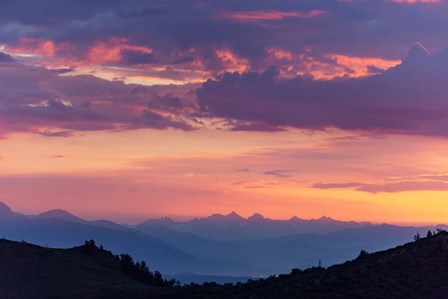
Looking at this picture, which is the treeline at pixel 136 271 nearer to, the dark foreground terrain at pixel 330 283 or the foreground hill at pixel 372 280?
the dark foreground terrain at pixel 330 283

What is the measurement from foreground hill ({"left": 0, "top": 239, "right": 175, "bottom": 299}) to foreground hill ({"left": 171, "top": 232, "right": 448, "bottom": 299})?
27.7 ft

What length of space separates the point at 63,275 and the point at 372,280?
109 feet

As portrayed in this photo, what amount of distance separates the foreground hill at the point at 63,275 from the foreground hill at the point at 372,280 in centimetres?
844

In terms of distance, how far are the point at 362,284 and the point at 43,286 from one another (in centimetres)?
3066

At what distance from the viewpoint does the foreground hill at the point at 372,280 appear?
2293 inches

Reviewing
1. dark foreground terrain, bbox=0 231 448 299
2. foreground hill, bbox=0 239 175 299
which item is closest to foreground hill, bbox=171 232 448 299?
dark foreground terrain, bbox=0 231 448 299

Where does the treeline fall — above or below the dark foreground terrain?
above

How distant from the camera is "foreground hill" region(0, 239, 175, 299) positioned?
7231cm

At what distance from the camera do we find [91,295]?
70312 millimetres

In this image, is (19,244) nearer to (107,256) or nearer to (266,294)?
(107,256)

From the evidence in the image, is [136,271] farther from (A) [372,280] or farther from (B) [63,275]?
(A) [372,280]

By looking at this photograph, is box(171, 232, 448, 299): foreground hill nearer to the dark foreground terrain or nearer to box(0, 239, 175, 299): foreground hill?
the dark foreground terrain

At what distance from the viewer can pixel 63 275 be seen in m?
82.9

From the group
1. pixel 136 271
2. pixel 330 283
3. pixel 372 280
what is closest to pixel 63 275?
pixel 136 271
